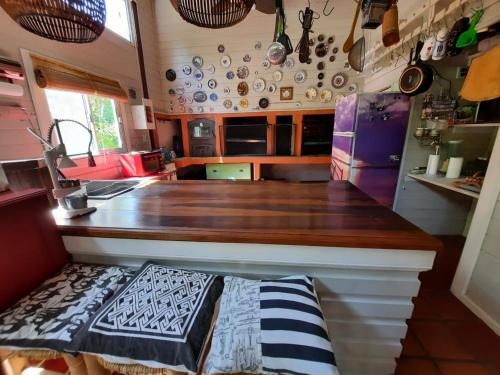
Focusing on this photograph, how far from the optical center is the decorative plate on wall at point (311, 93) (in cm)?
372

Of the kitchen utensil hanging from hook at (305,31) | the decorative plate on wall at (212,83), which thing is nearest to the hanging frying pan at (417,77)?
the kitchen utensil hanging from hook at (305,31)

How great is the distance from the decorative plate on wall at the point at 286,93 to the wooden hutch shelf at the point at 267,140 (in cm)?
25

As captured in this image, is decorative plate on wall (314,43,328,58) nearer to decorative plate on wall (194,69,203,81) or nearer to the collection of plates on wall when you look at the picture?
the collection of plates on wall

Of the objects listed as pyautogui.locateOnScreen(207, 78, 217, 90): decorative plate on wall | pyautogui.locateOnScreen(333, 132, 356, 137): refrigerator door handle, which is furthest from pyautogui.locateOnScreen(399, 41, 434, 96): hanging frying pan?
pyautogui.locateOnScreen(207, 78, 217, 90): decorative plate on wall

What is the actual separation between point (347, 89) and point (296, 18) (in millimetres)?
1416

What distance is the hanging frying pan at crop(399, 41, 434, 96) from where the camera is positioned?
6.37 feet

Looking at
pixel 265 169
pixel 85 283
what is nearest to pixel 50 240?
pixel 85 283

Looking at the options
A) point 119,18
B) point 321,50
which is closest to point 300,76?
point 321,50

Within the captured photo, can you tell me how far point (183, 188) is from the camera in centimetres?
160

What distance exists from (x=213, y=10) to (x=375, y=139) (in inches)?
85.6

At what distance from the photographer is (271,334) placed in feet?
2.20

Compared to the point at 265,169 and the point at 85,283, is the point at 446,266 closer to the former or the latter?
Answer: the point at 85,283

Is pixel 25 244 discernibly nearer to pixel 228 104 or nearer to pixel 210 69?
pixel 228 104

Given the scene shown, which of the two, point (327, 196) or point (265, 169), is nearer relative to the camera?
point (327, 196)
